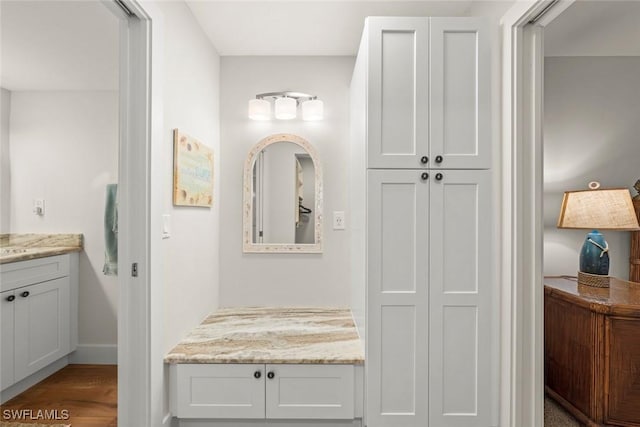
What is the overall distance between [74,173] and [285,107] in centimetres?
138

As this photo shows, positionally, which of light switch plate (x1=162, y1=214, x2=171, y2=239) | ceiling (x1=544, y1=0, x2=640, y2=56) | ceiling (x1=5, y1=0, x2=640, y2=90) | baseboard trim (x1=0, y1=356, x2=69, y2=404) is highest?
ceiling (x1=544, y1=0, x2=640, y2=56)

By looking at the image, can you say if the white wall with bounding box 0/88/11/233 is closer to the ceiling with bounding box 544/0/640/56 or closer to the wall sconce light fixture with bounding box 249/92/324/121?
the wall sconce light fixture with bounding box 249/92/324/121

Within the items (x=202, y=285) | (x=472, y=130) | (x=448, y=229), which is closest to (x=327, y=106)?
(x=472, y=130)

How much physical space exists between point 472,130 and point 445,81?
11.1 inches

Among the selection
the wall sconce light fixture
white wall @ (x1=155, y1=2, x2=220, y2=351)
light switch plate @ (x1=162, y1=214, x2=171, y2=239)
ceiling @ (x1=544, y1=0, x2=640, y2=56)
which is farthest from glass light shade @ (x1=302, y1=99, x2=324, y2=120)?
ceiling @ (x1=544, y1=0, x2=640, y2=56)

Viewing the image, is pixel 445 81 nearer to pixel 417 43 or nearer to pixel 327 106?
pixel 417 43

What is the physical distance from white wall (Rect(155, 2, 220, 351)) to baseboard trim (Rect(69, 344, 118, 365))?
0.60 metres

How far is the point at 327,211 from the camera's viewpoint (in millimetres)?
2787

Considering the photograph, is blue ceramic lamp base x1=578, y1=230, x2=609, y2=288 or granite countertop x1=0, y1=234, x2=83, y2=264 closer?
granite countertop x1=0, y1=234, x2=83, y2=264

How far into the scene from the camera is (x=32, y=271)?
2021 millimetres

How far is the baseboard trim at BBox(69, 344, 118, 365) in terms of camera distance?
7.62 ft

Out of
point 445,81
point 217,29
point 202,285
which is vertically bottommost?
point 202,285

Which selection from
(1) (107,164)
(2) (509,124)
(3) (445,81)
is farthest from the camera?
(1) (107,164)

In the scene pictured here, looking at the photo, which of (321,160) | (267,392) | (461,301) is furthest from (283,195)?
(461,301)
